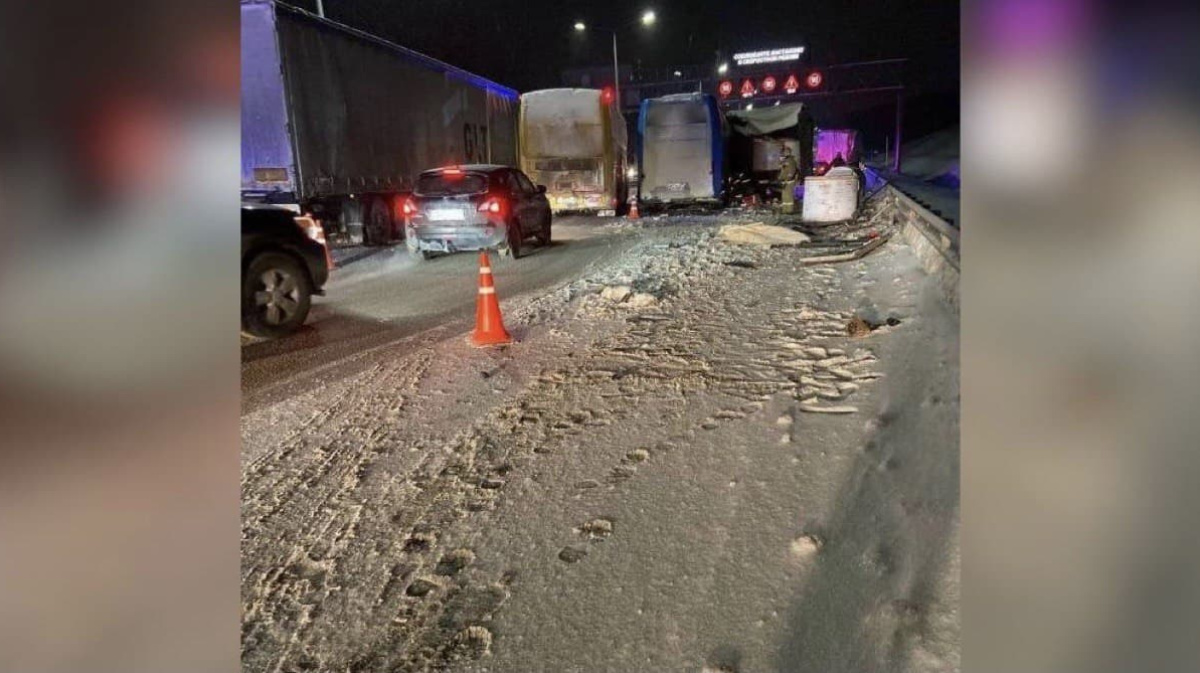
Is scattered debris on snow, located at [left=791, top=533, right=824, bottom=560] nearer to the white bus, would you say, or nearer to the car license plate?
the car license plate

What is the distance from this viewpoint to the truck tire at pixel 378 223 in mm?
16344

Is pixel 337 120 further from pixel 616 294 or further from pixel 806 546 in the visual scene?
pixel 806 546

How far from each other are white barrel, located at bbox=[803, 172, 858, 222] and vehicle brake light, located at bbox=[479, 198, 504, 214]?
23.9ft

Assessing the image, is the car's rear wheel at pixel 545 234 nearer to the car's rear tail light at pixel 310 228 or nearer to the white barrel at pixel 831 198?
the white barrel at pixel 831 198

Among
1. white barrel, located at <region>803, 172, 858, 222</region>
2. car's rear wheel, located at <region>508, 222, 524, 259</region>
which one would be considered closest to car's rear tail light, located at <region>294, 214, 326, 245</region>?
car's rear wheel, located at <region>508, 222, 524, 259</region>

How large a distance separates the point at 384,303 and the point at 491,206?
365cm

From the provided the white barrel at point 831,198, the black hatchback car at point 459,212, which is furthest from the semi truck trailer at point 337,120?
the white barrel at point 831,198

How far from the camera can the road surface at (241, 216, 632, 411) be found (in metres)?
A: 6.48

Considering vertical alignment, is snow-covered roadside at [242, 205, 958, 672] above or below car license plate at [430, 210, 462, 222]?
below

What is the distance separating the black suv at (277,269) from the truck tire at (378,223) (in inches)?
338

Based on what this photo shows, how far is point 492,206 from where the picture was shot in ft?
41.6

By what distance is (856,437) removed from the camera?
4465 mm

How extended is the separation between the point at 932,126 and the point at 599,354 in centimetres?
6814

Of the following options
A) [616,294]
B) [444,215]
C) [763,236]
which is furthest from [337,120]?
[616,294]
